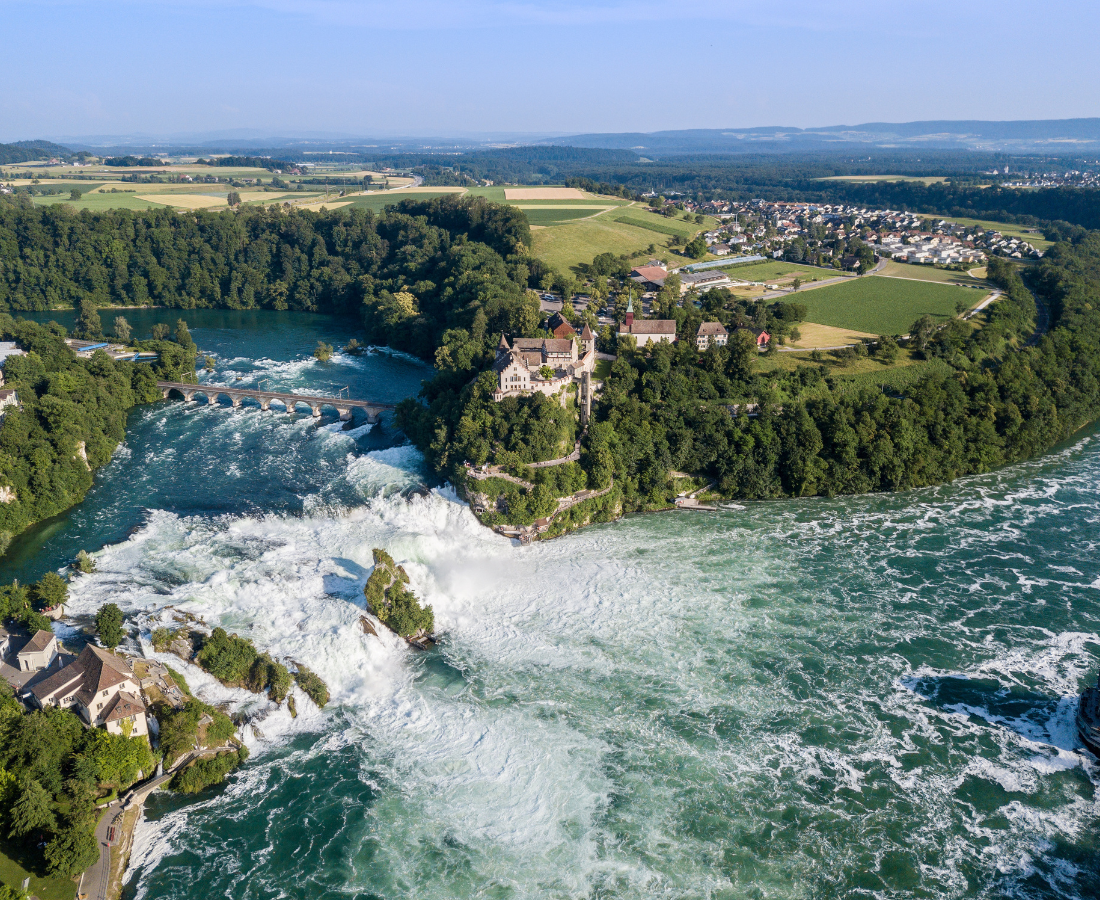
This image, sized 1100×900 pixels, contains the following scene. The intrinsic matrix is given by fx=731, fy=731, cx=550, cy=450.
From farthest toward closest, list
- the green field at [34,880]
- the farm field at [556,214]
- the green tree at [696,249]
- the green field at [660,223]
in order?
1. the green field at [660,223]
2. the farm field at [556,214]
3. the green tree at [696,249]
4. the green field at [34,880]

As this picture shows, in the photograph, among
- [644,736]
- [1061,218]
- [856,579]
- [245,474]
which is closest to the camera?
[644,736]

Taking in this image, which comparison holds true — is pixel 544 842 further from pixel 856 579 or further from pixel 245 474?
pixel 245 474

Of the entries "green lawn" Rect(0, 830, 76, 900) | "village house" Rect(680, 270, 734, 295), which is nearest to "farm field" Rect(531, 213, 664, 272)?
"village house" Rect(680, 270, 734, 295)

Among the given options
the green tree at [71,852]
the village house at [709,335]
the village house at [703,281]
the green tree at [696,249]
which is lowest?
the green tree at [71,852]

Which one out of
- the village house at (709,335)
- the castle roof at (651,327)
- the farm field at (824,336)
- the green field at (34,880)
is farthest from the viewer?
the farm field at (824,336)

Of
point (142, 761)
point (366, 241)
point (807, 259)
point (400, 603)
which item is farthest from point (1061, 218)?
point (142, 761)

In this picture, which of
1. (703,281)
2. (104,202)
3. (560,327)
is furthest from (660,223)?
(104,202)

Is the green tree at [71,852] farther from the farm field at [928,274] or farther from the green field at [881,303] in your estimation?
the farm field at [928,274]

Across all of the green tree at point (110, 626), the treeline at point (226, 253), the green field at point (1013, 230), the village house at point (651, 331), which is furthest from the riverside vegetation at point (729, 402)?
the green tree at point (110, 626)
